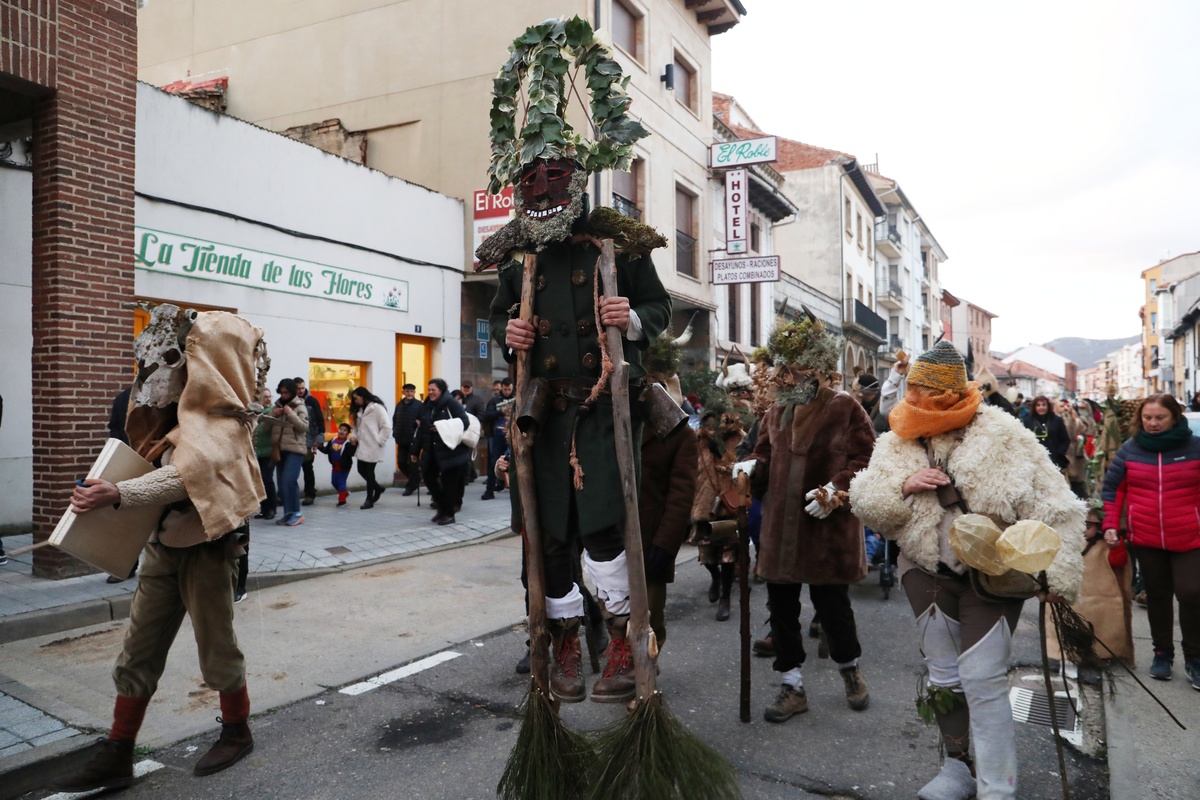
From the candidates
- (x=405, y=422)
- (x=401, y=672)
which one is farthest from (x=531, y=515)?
(x=405, y=422)

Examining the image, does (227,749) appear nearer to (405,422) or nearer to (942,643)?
(942,643)

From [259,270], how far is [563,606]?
10328mm

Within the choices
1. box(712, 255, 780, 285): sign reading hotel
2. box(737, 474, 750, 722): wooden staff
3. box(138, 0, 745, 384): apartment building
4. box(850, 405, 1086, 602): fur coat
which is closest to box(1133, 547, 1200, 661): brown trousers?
box(850, 405, 1086, 602): fur coat

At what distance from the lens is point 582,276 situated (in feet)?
11.0

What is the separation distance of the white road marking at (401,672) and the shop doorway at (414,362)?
386 inches

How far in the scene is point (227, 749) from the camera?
368 centimetres

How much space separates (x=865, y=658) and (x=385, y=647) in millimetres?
3145

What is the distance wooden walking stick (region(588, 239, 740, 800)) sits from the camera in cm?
272

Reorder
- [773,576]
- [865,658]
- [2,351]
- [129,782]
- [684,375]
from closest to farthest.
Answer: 1. [129,782]
2. [773,576]
3. [865,658]
4. [2,351]
5. [684,375]

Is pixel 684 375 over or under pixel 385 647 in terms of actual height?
over

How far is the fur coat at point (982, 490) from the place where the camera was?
304 centimetres

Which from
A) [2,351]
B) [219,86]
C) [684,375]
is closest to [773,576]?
[2,351]

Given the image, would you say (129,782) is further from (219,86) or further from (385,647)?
(219,86)

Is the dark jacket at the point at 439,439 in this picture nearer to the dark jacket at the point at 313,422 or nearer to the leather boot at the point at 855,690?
the dark jacket at the point at 313,422
